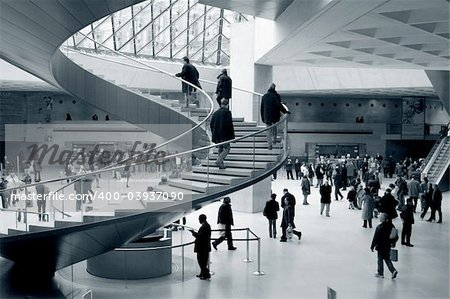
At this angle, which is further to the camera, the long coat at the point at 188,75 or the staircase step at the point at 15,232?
the long coat at the point at 188,75

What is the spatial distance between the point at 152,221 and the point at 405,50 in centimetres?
1313

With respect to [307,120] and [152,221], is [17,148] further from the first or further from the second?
[152,221]

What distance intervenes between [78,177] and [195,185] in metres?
2.63

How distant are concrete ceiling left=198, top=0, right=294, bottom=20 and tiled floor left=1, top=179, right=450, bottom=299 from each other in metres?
7.59

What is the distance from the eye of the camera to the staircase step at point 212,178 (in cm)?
1152

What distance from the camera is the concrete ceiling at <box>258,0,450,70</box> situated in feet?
40.3

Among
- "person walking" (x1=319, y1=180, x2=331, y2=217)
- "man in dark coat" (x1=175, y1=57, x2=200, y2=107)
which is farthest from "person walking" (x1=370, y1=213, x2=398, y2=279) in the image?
"man in dark coat" (x1=175, y1=57, x2=200, y2=107)

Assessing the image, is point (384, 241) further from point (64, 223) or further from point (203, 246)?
point (64, 223)

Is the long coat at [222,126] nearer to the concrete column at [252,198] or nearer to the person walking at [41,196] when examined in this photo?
the person walking at [41,196]

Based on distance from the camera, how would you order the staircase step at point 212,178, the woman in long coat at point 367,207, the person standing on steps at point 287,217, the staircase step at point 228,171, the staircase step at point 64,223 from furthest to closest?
the woman in long coat at point 367,207
the person standing on steps at point 287,217
the staircase step at point 228,171
the staircase step at point 212,178
the staircase step at point 64,223

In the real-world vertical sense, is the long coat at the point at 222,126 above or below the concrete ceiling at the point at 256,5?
below

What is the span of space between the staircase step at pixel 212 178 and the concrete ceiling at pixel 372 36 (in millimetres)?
4728

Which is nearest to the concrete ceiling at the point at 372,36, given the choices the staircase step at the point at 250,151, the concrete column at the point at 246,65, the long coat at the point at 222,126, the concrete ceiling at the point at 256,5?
the concrete column at the point at 246,65

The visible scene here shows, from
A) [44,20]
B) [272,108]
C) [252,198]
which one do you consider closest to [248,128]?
[272,108]
